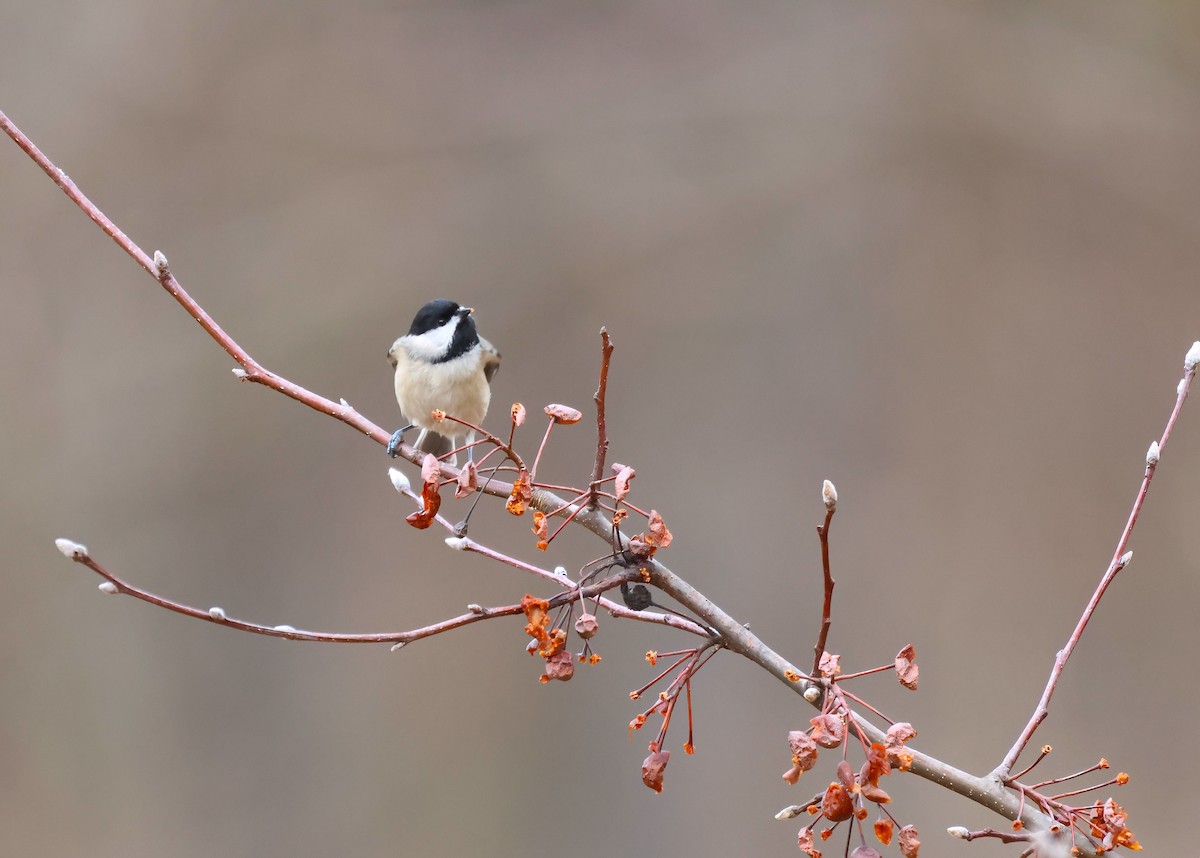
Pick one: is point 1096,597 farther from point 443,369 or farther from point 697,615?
point 443,369

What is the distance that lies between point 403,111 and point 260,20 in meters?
0.58

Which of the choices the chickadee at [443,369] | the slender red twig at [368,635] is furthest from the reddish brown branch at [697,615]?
the chickadee at [443,369]

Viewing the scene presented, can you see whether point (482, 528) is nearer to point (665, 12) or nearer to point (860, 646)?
point (860, 646)

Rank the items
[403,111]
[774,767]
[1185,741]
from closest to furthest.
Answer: [1185,741] → [774,767] → [403,111]

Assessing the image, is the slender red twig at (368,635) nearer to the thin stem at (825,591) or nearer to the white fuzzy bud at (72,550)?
the white fuzzy bud at (72,550)

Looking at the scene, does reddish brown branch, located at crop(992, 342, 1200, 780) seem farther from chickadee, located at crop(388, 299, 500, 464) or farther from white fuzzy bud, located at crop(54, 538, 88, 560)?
chickadee, located at crop(388, 299, 500, 464)

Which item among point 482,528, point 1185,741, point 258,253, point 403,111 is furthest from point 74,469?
point 1185,741

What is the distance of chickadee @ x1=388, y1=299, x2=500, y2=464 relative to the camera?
1.89 m

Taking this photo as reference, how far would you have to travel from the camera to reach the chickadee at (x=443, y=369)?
74.5 inches

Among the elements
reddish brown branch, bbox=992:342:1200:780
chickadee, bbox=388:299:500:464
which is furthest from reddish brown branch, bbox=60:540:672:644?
chickadee, bbox=388:299:500:464

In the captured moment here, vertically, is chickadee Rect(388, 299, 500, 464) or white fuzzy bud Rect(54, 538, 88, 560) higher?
chickadee Rect(388, 299, 500, 464)

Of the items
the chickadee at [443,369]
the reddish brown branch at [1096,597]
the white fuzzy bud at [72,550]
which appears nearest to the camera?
the white fuzzy bud at [72,550]

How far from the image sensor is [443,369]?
1902 millimetres

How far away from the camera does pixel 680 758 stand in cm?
333
